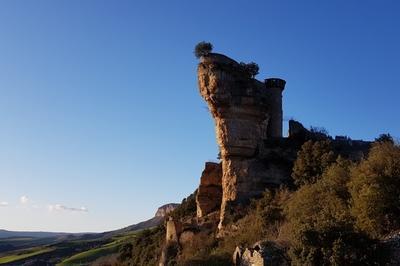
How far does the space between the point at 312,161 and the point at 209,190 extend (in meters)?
11.0

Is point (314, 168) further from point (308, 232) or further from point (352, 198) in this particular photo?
point (308, 232)

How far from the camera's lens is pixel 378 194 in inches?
850

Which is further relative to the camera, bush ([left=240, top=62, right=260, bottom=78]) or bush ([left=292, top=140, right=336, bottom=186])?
bush ([left=240, top=62, right=260, bottom=78])

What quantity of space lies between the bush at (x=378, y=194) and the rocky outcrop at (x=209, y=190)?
21.9 meters

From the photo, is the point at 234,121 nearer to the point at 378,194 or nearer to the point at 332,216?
the point at 378,194

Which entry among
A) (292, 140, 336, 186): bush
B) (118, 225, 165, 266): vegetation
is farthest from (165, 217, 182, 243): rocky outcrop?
(292, 140, 336, 186): bush

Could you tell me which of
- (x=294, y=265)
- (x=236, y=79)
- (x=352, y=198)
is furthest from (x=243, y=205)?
(x=294, y=265)

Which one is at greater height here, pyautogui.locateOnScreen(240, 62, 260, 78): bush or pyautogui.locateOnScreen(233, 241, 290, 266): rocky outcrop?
pyautogui.locateOnScreen(240, 62, 260, 78): bush

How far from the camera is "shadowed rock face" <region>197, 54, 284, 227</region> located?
4075cm

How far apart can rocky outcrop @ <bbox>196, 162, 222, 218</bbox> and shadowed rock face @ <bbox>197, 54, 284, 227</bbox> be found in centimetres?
307

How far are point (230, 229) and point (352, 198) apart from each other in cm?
1456

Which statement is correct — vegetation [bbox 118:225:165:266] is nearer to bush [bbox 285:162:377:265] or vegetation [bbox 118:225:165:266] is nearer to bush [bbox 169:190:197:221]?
bush [bbox 169:190:197:221]

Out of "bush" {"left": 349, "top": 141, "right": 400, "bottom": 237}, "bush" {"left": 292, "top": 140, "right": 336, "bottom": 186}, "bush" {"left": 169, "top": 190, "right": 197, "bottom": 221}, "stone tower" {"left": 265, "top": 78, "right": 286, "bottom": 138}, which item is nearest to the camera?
"bush" {"left": 349, "top": 141, "right": 400, "bottom": 237}

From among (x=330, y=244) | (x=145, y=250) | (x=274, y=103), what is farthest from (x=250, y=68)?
(x=330, y=244)
